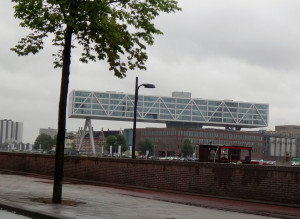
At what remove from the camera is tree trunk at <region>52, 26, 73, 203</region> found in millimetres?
14086

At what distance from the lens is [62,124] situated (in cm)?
1423

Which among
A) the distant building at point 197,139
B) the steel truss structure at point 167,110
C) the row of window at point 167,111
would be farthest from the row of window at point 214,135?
the row of window at point 167,111

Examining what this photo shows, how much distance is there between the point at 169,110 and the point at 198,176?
440ft

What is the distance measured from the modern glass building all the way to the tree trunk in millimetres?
128153

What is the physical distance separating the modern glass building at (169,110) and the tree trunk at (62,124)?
128153 millimetres

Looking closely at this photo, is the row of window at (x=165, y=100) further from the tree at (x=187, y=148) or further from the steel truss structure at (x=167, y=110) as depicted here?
the tree at (x=187, y=148)

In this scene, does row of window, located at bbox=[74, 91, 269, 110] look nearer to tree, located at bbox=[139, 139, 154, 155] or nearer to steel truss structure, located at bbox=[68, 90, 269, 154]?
steel truss structure, located at bbox=[68, 90, 269, 154]

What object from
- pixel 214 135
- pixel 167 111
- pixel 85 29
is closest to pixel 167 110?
pixel 167 111

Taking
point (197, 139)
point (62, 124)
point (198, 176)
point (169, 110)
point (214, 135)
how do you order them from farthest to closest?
1. point (214, 135)
2. point (197, 139)
3. point (169, 110)
4. point (198, 176)
5. point (62, 124)

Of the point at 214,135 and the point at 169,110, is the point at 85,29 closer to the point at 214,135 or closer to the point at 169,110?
the point at 169,110

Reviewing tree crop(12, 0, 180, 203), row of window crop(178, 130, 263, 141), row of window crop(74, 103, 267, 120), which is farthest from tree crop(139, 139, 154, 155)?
tree crop(12, 0, 180, 203)

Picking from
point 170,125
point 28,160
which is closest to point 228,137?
point 170,125

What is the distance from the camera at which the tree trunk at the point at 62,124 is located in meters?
14.1

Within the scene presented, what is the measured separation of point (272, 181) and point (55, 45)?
33.7 feet
